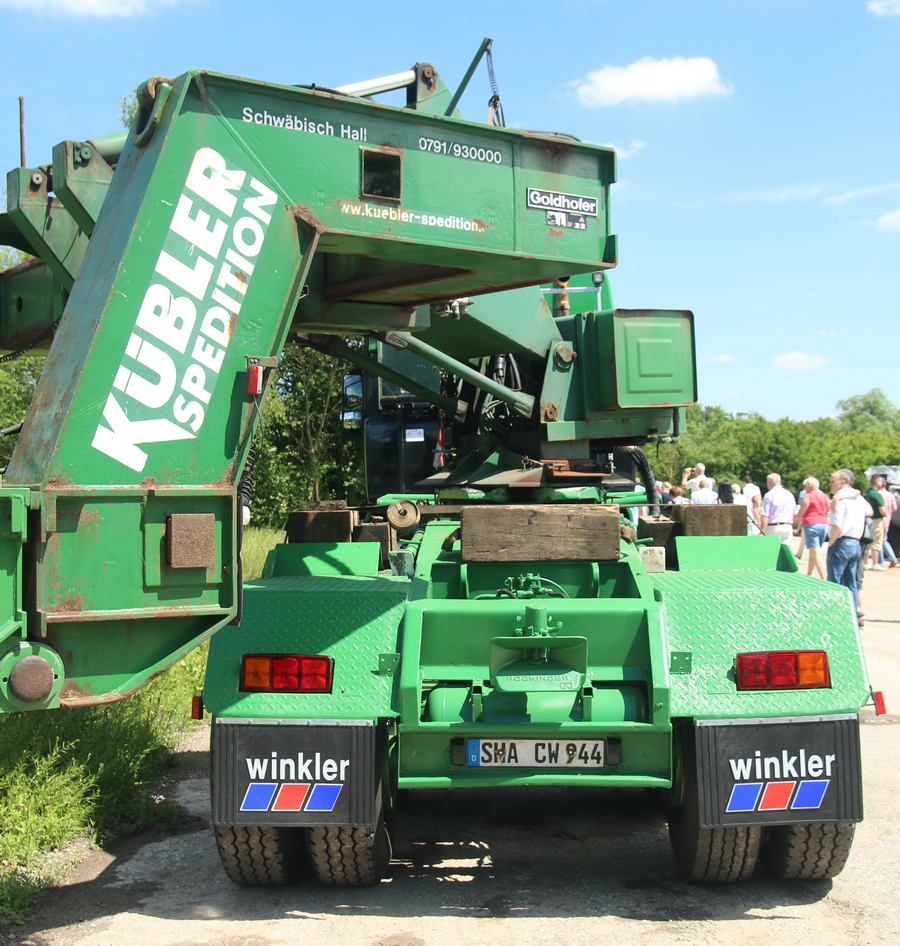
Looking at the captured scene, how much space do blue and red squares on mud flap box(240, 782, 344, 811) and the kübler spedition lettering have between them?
4.83 ft

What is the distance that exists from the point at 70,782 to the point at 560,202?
372cm

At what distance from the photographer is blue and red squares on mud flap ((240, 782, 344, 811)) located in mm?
4176

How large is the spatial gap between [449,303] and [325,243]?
58.9 inches

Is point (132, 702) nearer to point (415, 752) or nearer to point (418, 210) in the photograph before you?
point (415, 752)

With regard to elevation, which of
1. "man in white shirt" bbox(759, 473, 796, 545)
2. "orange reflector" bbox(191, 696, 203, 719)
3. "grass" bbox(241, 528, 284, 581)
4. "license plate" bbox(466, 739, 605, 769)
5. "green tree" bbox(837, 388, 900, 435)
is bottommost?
"license plate" bbox(466, 739, 605, 769)

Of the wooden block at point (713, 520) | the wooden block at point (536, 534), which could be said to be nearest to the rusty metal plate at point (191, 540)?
the wooden block at point (536, 534)

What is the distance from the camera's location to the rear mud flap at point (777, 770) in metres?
4.11

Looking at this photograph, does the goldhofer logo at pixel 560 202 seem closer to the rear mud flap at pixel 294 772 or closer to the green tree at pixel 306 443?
the rear mud flap at pixel 294 772

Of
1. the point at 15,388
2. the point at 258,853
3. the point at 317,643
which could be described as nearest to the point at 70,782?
the point at 258,853

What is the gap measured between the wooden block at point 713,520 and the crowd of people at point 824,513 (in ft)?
7.55

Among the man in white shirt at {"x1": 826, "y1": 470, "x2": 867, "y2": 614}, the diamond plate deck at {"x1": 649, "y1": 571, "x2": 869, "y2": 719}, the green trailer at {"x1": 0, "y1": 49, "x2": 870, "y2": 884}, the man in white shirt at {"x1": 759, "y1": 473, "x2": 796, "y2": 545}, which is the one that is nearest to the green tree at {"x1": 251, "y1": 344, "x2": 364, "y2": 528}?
the man in white shirt at {"x1": 759, "y1": 473, "x2": 796, "y2": 545}

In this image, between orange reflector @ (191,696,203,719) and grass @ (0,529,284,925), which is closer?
orange reflector @ (191,696,203,719)

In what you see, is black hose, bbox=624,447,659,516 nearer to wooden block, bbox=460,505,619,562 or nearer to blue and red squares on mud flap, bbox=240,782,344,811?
wooden block, bbox=460,505,619,562

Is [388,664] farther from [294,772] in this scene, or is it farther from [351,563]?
[351,563]
